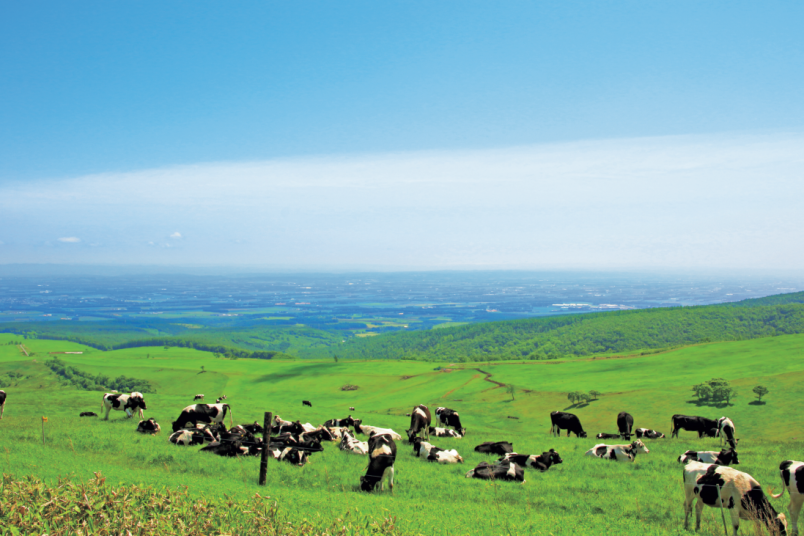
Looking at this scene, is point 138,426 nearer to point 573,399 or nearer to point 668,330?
point 573,399

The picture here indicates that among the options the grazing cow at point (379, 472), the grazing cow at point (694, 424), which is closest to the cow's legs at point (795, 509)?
the grazing cow at point (379, 472)

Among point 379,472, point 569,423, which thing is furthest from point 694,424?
point 379,472

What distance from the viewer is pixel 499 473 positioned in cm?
1516

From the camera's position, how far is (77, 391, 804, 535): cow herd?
10.1 metres

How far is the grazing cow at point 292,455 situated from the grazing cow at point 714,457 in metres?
15.3

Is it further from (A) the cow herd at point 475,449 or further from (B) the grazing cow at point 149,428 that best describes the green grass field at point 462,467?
(A) the cow herd at point 475,449

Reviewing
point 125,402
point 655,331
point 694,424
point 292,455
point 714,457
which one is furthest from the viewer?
point 655,331

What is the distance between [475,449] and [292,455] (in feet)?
29.7

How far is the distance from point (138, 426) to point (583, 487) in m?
19.9

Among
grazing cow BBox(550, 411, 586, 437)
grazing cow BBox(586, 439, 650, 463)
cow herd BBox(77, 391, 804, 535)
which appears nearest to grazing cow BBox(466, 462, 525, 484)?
cow herd BBox(77, 391, 804, 535)

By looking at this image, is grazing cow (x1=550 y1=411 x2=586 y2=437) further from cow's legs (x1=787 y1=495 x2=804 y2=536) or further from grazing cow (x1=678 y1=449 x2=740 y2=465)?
cow's legs (x1=787 y1=495 x2=804 y2=536)

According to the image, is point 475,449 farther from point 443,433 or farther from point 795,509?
point 795,509


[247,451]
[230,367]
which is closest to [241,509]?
[247,451]

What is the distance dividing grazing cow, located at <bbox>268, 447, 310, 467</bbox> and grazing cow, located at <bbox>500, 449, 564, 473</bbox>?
7841mm
